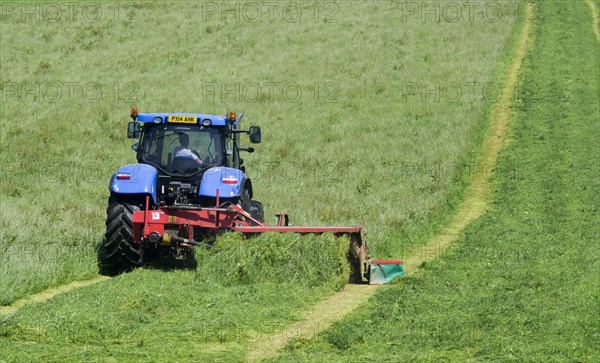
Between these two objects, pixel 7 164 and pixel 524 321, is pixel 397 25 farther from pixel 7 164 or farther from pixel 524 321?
pixel 524 321

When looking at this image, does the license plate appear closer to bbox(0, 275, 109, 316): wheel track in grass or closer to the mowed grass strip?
the mowed grass strip

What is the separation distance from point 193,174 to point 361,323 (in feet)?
14.6

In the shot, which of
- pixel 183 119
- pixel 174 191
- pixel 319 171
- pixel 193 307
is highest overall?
pixel 183 119

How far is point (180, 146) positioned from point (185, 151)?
0.44 feet

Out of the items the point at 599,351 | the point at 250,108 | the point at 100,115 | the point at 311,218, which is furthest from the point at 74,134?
the point at 599,351

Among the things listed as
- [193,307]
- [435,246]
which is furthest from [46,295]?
[435,246]

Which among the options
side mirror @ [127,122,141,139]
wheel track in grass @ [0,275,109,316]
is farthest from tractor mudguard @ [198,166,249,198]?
wheel track in grass @ [0,275,109,316]

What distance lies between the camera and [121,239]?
12188 millimetres

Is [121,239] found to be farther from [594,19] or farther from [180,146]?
[594,19]

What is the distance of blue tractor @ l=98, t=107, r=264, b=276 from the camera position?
12133mm

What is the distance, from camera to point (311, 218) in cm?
1609

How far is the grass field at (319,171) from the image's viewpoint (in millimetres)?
9070

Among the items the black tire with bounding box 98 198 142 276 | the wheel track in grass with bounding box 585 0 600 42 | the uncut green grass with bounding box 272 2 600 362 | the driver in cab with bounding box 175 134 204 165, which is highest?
the wheel track in grass with bounding box 585 0 600 42

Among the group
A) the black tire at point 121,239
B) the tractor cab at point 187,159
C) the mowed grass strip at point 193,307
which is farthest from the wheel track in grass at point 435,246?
the black tire at point 121,239
